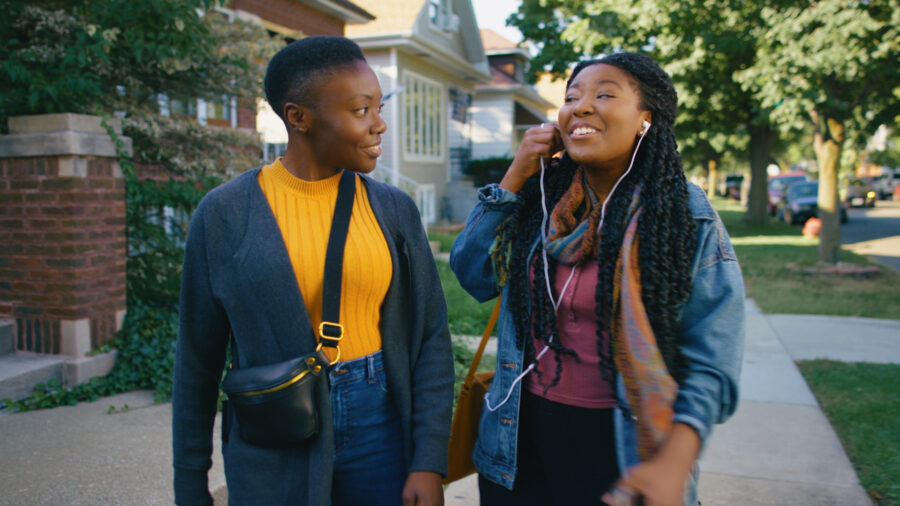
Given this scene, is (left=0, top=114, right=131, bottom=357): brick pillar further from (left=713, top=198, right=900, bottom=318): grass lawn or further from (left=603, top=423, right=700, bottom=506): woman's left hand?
(left=713, top=198, right=900, bottom=318): grass lawn

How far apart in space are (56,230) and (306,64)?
12.0 feet

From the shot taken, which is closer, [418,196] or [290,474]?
[290,474]

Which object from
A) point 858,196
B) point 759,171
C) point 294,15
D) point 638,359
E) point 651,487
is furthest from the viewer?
point 858,196

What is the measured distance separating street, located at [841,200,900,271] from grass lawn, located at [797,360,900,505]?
336 inches

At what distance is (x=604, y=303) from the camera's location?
1725mm

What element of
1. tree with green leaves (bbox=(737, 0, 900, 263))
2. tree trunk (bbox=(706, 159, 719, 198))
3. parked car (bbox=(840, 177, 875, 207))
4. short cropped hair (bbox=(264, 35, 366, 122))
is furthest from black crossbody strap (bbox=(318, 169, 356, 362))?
tree trunk (bbox=(706, 159, 719, 198))

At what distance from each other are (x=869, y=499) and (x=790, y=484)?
36 centimetres

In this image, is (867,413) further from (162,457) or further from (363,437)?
(162,457)

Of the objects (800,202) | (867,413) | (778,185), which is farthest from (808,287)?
(778,185)

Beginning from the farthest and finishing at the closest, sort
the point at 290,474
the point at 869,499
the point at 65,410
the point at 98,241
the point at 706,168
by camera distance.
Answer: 1. the point at 706,168
2. the point at 98,241
3. the point at 65,410
4. the point at 869,499
5. the point at 290,474

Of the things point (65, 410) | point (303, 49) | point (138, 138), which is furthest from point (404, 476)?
point (138, 138)

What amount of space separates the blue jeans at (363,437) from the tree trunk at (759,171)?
21.3 meters

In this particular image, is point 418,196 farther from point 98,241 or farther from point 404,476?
point 404,476

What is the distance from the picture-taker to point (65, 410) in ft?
14.1
